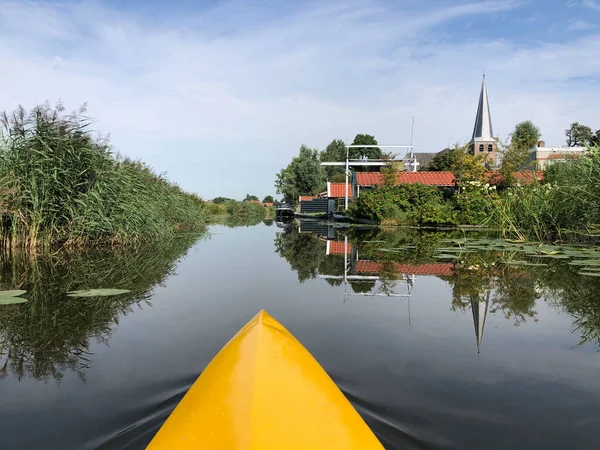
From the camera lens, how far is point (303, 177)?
2248 inches

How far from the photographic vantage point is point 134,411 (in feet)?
7.74

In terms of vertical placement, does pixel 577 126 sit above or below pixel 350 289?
above

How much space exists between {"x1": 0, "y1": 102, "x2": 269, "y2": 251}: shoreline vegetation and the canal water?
146 cm

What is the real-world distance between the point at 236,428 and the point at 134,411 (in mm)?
1195

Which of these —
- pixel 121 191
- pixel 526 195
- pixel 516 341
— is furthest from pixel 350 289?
pixel 526 195

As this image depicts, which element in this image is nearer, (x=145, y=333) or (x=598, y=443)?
(x=598, y=443)

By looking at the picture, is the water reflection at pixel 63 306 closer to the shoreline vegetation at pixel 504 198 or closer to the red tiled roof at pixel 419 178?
the shoreline vegetation at pixel 504 198

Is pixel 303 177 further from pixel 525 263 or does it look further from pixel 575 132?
pixel 525 263

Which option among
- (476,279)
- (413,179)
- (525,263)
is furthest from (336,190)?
(476,279)

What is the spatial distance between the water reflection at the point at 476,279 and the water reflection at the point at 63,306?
2606 millimetres

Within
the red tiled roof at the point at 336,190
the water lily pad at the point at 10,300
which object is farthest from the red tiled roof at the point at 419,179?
the water lily pad at the point at 10,300

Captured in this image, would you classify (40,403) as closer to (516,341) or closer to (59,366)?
(59,366)

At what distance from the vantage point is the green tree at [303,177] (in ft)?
186

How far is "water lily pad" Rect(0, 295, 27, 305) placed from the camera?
15.5ft
